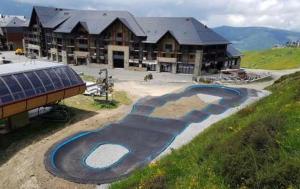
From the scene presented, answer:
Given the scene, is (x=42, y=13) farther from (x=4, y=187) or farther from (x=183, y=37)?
(x=4, y=187)


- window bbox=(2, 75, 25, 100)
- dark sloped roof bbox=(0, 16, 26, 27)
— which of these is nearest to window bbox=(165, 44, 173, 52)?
window bbox=(2, 75, 25, 100)

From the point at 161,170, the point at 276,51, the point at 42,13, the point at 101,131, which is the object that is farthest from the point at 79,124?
the point at 276,51

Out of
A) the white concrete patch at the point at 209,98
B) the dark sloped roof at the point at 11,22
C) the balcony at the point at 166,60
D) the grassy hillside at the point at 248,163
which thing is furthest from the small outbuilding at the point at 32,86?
the dark sloped roof at the point at 11,22

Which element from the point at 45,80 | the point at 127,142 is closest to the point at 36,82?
the point at 45,80

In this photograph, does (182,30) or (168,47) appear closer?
(168,47)

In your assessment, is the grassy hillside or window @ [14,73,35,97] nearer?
the grassy hillside

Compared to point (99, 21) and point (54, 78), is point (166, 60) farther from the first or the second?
point (54, 78)

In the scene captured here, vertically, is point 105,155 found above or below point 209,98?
below

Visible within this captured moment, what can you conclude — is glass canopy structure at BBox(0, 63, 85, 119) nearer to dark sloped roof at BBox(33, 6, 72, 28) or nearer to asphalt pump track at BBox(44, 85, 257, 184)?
asphalt pump track at BBox(44, 85, 257, 184)
